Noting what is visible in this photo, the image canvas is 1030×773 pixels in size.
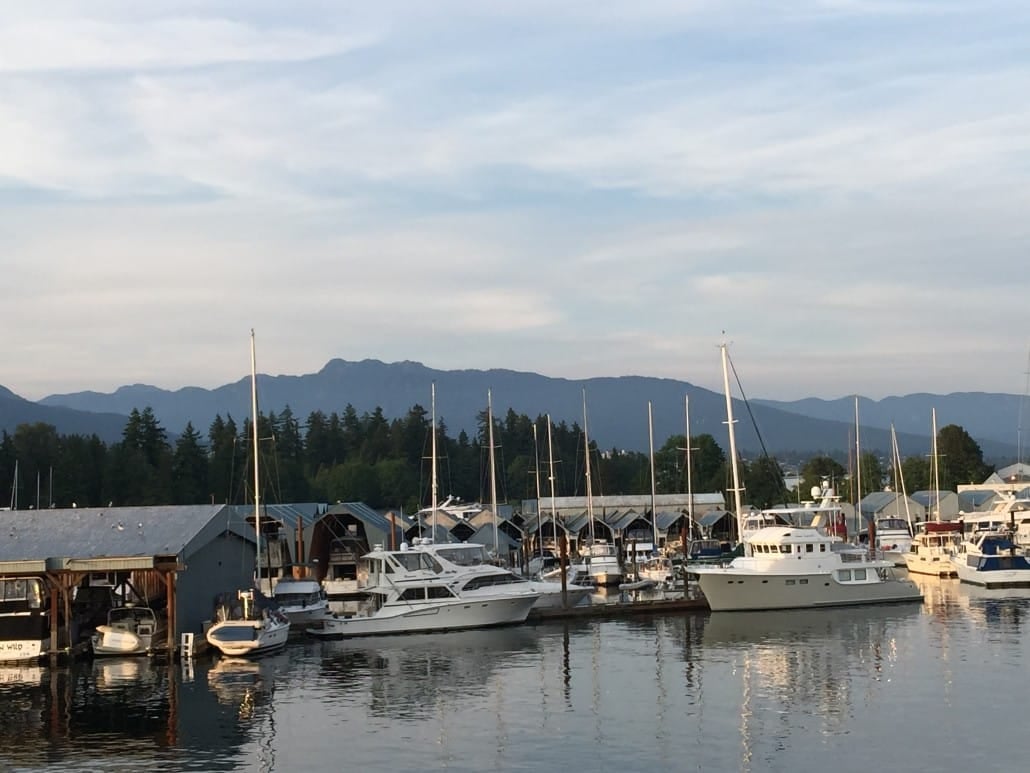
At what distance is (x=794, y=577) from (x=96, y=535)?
109 ft

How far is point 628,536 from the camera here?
116 meters

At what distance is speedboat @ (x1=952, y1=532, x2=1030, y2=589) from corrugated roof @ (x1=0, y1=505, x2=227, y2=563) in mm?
45716

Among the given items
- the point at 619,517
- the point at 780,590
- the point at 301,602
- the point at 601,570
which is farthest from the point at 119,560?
the point at 619,517

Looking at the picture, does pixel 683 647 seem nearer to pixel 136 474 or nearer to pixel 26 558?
pixel 26 558

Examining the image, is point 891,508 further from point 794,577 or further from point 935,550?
point 794,577

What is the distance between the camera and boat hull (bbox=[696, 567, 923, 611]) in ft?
205

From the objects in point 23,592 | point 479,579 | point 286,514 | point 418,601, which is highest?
point 286,514

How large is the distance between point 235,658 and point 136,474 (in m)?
76.3

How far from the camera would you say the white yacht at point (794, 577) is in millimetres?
62719

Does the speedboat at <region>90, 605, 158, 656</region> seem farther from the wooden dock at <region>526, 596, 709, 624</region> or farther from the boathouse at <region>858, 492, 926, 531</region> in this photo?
the boathouse at <region>858, 492, 926, 531</region>

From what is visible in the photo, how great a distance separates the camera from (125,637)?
49.9m

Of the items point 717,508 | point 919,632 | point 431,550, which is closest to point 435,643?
point 431,550

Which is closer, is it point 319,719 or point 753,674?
point 319,719

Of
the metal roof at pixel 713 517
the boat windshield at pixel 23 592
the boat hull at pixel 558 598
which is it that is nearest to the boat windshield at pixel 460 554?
the boat hull at pixel 558 598
